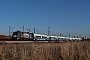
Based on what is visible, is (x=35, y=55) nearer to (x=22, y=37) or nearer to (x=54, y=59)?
(x=54, y=59)

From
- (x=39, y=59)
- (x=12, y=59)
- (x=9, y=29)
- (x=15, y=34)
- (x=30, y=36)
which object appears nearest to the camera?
(x=39, y=59)

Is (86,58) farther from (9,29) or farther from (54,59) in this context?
(9,29)

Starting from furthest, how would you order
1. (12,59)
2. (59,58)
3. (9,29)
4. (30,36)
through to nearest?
(9,29)
(30,36)
(59,58)
(12,59)

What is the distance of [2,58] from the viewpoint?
9242mm

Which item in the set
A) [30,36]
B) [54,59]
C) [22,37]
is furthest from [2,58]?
[30,36]

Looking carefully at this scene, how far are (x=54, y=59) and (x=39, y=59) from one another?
1.18m

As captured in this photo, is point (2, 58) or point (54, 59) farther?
point (54, 59)

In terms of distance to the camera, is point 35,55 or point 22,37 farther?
point 22,37

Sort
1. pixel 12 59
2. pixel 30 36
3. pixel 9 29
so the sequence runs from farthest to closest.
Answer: pixel 9 29, pixel 30 36, pixel 12 59

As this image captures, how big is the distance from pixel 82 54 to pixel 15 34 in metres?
48.5

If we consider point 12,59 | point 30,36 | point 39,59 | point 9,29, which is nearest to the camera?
point 39,59

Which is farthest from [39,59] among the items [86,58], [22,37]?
[22,37]

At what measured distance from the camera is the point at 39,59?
898 centimetres

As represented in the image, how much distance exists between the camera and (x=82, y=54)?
1015cm
